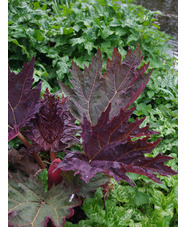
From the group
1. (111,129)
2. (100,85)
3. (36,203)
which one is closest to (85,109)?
(100,85)

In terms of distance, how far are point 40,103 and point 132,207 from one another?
2.42 ft

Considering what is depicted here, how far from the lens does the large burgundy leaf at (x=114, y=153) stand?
0.86 meters

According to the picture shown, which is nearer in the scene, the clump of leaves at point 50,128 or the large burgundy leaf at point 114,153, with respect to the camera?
the large burgundy leaf at point 114,153

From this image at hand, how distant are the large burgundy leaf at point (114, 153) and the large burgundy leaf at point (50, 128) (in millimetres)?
195

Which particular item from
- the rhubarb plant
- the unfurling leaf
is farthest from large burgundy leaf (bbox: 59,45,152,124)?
the unfurling leaf

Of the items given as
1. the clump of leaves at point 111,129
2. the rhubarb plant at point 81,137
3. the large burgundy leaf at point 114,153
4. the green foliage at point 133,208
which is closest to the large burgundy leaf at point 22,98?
the rhubarb plant at point 81,137

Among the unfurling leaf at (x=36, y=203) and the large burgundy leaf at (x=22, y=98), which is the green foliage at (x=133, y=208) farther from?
the large burgundy leaf at (x=22, y=98)

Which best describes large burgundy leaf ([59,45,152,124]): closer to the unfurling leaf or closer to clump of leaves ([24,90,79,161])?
clump of leaves ([24,90,79,161])

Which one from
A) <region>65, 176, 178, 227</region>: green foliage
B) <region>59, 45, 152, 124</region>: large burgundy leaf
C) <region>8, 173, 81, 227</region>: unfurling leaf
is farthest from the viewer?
<region>59, 45, 152, 124</region>: large burgundy leaf

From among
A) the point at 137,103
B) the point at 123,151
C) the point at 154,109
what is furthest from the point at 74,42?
the point at 123,151

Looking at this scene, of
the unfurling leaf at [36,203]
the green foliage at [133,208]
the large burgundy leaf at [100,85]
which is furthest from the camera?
the large burgundy leaf at [100,85]

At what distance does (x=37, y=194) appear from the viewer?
0.97m

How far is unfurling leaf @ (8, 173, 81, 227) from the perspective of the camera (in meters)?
0.85

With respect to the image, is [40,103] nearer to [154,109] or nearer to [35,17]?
[154,109]
